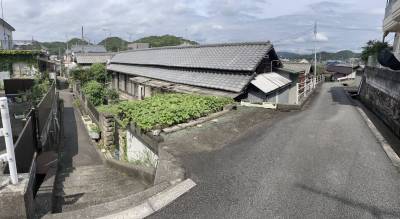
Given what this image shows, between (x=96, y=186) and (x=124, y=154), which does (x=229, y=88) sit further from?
(x=96, y=186)

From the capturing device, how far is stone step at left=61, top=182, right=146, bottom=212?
513 centimetres

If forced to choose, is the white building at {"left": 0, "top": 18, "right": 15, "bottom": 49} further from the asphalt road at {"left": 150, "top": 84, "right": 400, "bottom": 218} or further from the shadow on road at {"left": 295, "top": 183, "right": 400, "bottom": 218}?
the shadow on road at {"left": 295, "top": 183, "right": 400, "bottom": 218}

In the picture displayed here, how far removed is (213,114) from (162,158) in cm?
440

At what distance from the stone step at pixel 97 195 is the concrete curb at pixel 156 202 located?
0.80 m

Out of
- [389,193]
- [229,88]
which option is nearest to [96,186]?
[389,193]

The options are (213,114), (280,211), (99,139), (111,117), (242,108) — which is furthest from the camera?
(99,139)

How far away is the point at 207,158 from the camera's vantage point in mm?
6535

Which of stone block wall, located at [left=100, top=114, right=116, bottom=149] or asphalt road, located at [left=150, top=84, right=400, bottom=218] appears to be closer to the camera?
asphalt road, located at [left=150, top=84, right=400, bottom=218]

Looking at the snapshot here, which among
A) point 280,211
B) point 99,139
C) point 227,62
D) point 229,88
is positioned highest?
point 227,62

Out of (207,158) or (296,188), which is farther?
(207,158)

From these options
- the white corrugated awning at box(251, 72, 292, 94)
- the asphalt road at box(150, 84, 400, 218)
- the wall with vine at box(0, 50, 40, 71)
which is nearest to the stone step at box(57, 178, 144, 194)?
the asphalt road at box(150, 84, 400, 218)

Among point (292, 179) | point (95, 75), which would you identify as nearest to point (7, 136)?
point (292, 179)

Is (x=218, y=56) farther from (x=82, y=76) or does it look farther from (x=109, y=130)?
(x=82, y=76)

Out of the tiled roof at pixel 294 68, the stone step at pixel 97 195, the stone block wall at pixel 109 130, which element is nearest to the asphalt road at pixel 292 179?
the stone step at pixel 97 195
